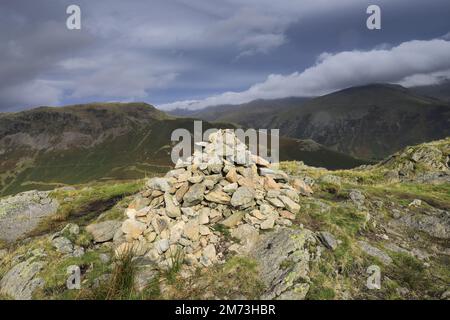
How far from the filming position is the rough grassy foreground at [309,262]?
37.2 ft

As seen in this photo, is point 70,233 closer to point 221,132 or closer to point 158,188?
point 158,188

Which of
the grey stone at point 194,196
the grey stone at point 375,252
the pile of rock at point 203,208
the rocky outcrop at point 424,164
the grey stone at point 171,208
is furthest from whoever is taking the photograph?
the rocky outcrop at point 424,164

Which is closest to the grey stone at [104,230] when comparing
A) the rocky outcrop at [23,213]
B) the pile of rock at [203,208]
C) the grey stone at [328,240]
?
the pile of rock at [203,208]

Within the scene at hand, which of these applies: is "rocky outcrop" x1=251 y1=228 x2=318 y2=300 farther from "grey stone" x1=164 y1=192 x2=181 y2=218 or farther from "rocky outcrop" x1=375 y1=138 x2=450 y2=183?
"rocky outcrop" x1=375 y1=138 x2=450 y2=183

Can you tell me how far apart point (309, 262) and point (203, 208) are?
5208 mm

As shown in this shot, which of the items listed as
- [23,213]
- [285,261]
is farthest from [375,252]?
[23,213]

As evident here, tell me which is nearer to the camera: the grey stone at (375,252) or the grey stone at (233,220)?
the grey stone at (375,252)

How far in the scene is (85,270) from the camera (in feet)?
42.3

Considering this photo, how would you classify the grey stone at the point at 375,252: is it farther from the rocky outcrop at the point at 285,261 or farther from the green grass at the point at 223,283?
the green grass at the point at 223,283

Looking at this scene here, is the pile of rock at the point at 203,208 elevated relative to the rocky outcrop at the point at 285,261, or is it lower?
elevated

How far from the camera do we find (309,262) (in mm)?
12344

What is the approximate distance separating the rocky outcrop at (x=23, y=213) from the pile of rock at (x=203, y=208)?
8770mm
